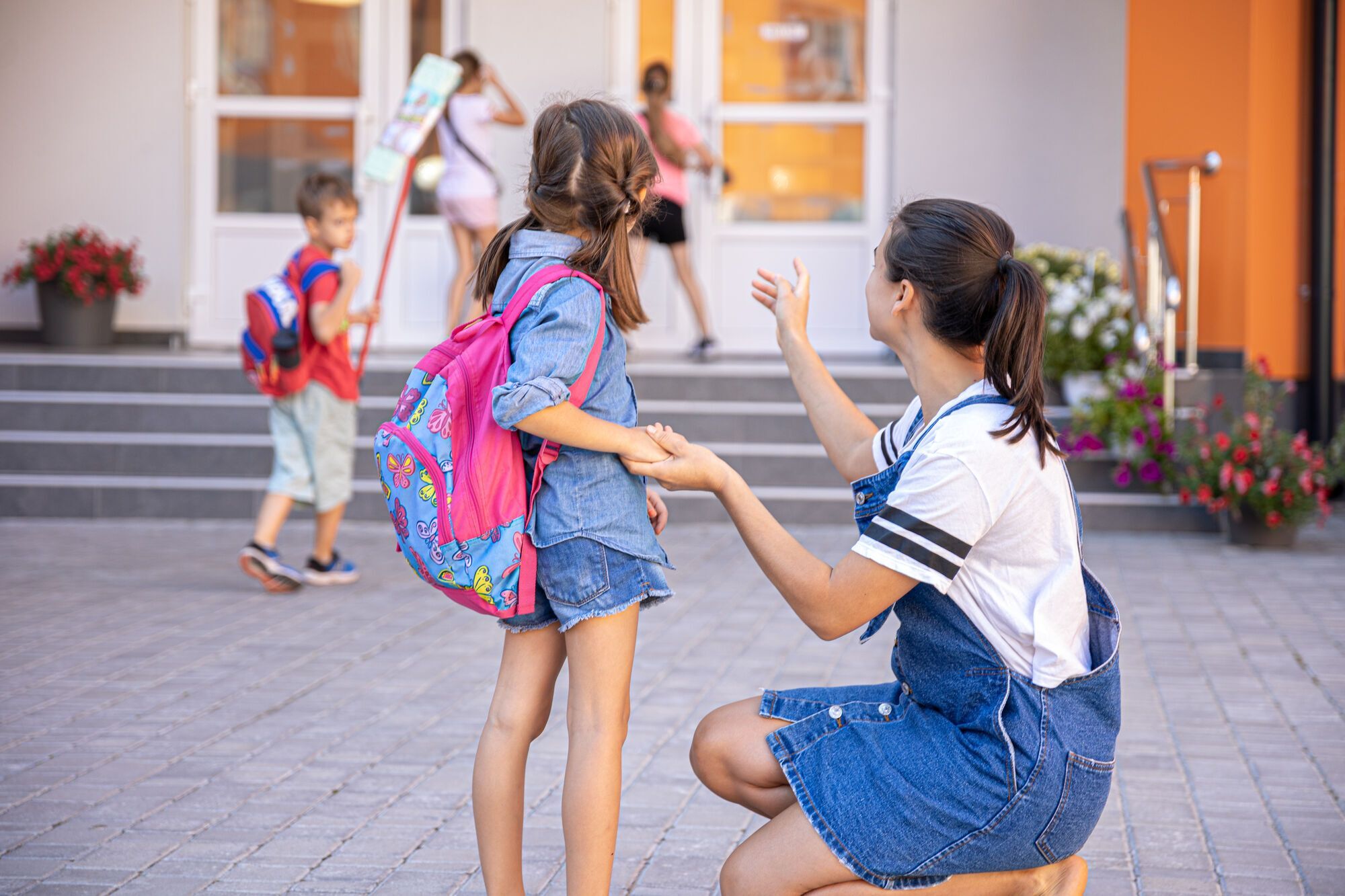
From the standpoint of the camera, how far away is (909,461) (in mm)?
2184

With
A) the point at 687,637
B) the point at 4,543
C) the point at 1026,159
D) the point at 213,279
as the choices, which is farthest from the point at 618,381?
the point at 213,279

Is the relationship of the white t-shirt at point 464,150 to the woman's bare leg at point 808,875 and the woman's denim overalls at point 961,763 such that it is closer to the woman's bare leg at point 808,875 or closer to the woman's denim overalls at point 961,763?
the woman's denim overalls at point 961,763

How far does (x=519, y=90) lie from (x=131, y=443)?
387 cm

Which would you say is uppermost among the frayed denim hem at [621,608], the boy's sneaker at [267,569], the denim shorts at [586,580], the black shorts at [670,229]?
the black shorts at [670,229]

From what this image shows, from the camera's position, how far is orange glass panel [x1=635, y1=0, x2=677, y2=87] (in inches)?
411

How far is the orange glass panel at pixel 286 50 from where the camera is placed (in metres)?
10.6

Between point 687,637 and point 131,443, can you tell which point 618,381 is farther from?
point 131,443

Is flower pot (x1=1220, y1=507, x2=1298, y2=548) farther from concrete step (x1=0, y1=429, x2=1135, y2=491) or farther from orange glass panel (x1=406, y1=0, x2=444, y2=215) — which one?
orange glass panel (x1=406, y1=0, x2=444, y2=215)

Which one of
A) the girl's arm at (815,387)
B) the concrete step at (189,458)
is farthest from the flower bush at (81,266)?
the girl's arm at (815,387)

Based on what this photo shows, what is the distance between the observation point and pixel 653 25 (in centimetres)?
1046

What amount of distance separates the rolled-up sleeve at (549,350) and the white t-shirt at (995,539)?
1.84 feet

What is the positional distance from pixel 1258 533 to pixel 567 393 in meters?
5.86

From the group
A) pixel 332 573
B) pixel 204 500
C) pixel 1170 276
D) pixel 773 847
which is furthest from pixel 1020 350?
pixel 204 500

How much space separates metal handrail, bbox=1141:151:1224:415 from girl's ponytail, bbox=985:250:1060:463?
5897mm
